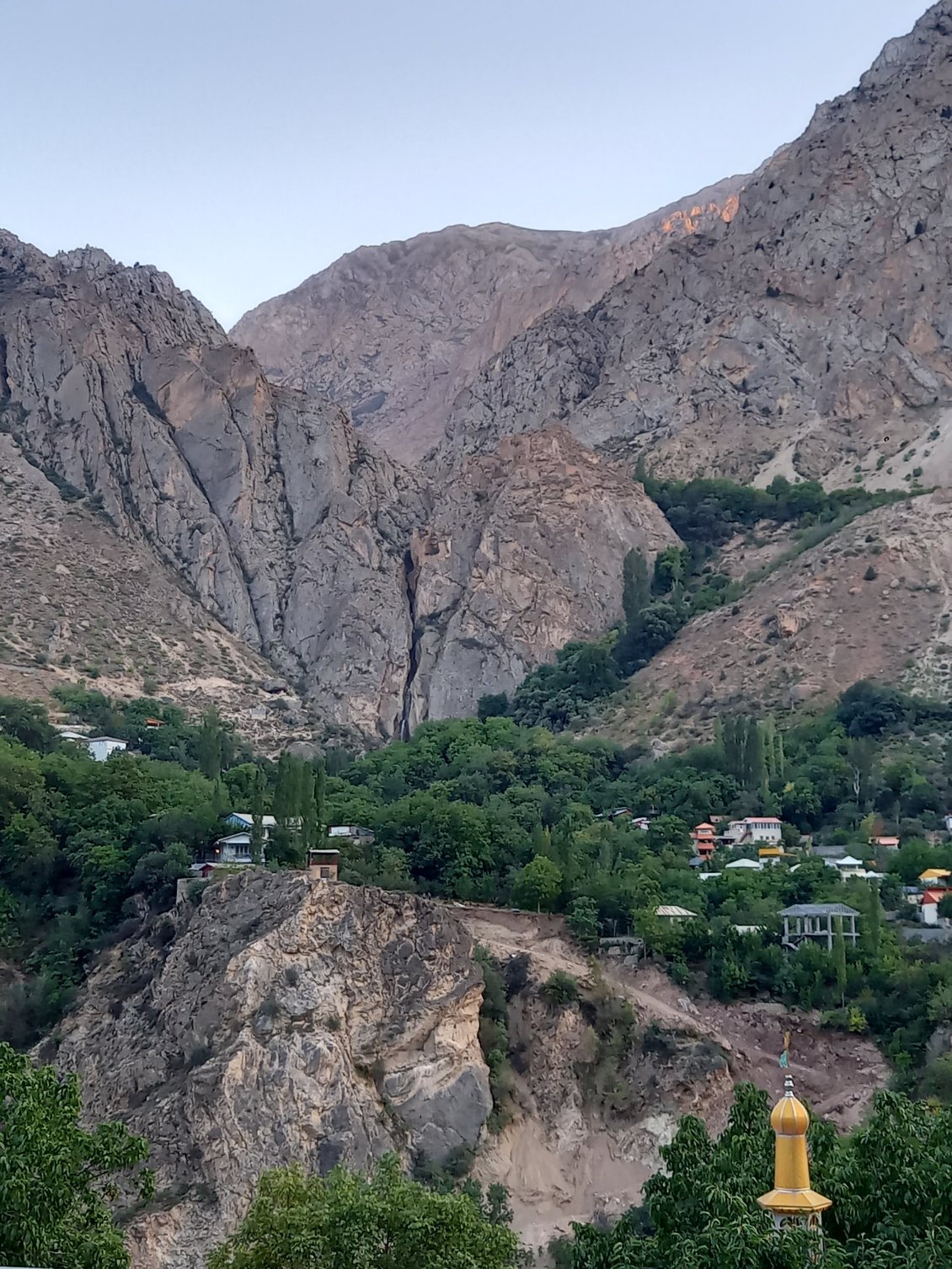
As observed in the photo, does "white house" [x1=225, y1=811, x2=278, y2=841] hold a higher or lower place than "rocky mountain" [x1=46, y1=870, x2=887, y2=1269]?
higher

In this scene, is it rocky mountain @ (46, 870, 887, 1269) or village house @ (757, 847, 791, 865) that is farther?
village house @ (757, 847, 791, 865)

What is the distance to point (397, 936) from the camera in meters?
54.3

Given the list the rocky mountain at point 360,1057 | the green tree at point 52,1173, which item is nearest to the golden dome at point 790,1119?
the green tree at point 52,1173

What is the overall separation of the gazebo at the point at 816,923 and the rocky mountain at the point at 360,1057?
3.35 metres

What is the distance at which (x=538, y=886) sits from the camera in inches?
2383

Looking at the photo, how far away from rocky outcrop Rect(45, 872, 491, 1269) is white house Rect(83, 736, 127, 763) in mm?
20141

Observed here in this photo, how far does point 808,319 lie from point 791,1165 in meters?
102

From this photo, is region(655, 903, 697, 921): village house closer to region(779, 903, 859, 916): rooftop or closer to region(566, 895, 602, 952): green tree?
region(566, 895, 602, 952): green tree

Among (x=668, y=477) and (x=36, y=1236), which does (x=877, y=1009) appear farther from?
(x=668, y=477)

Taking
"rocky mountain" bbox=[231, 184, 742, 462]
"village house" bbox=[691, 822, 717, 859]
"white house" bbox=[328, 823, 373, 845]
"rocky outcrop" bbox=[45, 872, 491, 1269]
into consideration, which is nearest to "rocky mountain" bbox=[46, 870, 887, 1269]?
"rocky outcrop" bbox=[45, 872, 491, 1269]

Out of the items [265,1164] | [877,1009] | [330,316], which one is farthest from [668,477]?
[330,316]

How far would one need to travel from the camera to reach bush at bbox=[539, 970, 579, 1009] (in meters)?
55.7

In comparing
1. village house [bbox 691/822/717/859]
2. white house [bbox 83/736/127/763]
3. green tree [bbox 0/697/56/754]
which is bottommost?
village house [bbox 691/822/717/859]

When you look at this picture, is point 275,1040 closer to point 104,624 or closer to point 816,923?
point 816,923
